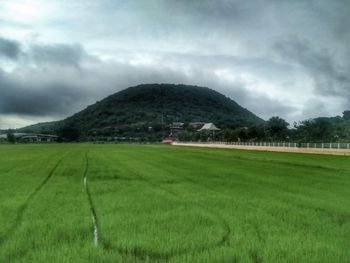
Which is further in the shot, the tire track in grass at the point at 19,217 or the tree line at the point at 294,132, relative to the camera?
the tree line at the point at 294,132

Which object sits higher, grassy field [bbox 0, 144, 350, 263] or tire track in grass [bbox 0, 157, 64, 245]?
grassy field [bbox 0, 144, 350, 263]

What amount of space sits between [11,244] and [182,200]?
6.53 metres

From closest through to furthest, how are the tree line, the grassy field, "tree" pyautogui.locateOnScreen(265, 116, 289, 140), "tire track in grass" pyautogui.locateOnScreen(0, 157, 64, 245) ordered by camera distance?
1. the grassy field
2. "tire track in grass" pyautogui.locateOnScreen(0, 157, 64, 245)
3. the tree line
4. "tree" pyautogui.locateOnScreen(265, 116, 289, 140)

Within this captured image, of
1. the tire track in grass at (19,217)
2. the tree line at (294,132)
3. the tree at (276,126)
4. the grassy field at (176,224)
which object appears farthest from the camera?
the tree at (276,126)

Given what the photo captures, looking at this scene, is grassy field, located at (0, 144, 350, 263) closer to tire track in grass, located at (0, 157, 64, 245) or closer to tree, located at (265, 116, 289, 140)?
tire track in grass, located at (0, 157, 64, 245)

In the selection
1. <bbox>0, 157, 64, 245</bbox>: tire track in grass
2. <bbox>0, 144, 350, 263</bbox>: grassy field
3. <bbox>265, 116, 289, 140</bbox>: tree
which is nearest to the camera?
→ <bbox>0, 144, 350, 263</bbox>: grassy field

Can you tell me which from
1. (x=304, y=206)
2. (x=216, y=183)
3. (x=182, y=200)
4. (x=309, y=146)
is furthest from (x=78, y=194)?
(x=309, y=146)

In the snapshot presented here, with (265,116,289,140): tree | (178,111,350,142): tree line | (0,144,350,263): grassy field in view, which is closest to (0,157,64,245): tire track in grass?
(0,144,350,263): grassy field

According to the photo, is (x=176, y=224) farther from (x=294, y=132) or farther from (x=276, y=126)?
(x=276, y=126)

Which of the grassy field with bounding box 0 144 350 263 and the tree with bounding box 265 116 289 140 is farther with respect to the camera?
the tree with bounding box 265 116 289 140

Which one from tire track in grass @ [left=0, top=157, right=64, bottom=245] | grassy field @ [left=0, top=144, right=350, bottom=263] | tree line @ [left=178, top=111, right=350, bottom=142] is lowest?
tire track in grass @ [left=0, top=157, right=64, bottom=245]

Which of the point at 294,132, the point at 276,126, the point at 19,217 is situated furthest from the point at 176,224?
the point at 276,126

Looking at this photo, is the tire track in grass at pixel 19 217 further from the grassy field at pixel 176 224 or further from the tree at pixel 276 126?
the tree at pixel 276 126

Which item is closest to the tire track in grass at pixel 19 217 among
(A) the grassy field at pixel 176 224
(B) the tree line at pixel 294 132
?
(A) the grassy field at pixel 176 224
